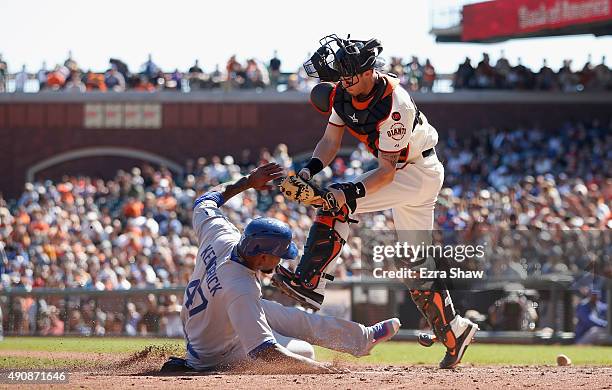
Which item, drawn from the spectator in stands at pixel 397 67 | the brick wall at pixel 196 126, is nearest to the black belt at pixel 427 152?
the spectator in stands at pixel 397 67

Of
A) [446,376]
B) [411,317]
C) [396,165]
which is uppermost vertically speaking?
[396,165]

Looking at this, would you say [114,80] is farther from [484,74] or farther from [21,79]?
[484,74]

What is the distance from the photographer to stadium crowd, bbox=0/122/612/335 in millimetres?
13898

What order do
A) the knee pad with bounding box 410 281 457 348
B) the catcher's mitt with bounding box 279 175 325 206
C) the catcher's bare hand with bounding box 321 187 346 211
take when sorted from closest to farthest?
the catcher's mitt with bounding box 279 175 325 206 < the catcher's bare hand with bounding box 321 187 346 211 < the knee pad with bounding box 410 281 457 348

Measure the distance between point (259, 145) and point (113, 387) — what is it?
2489 centimetres

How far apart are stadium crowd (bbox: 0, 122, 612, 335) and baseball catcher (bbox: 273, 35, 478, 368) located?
597cm

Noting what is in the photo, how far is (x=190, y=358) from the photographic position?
7.10 metres

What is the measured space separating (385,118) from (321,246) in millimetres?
980

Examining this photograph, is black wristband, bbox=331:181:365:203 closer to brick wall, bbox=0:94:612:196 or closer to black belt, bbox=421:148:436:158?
black belt, bbox=421:148:436:158

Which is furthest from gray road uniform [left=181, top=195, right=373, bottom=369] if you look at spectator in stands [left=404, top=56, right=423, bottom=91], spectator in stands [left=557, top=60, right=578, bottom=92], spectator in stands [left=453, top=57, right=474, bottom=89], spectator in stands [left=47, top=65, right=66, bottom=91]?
spectator in stands [left=557, top=60, right=578, bottom=92]

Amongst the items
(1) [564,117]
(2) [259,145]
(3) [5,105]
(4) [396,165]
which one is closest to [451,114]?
(1) [564,117]

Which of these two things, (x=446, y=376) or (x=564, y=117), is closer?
(x=446, y=376)

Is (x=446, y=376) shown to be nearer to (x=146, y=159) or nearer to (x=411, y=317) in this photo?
(x=411, y=317)

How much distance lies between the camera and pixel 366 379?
6.67m
